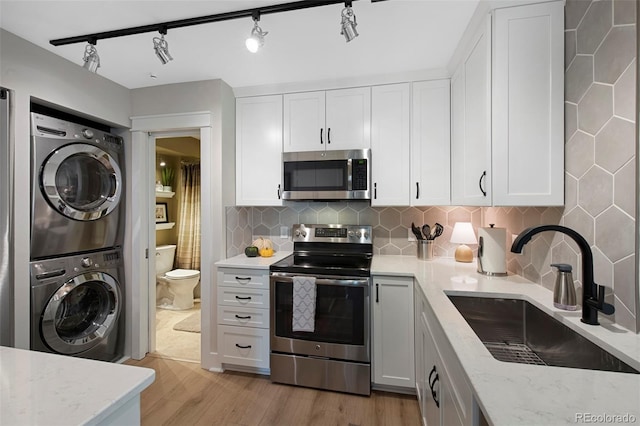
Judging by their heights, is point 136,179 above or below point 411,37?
below

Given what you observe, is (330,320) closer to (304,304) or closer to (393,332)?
(304,304)

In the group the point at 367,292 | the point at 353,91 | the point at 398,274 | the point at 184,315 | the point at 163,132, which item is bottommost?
the point at 184,315

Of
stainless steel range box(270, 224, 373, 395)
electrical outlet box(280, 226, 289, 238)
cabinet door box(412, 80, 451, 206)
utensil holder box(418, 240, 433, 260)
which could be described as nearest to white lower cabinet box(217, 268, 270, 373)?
stainless steel range box(270, 224, 373, 395)

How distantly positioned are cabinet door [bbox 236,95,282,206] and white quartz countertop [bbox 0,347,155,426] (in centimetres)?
179

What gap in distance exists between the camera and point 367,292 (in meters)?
1.91

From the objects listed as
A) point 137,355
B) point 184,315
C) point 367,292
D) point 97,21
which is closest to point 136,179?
point 97,21

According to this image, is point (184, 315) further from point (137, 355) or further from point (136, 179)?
point (136, 179)

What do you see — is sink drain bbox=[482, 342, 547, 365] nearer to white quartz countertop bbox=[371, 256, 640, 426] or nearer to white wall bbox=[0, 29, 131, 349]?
white quartz countertop bbox=[371, 256, 640, 426]

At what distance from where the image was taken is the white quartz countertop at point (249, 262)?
2.15 metres

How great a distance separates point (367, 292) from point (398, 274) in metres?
0.25

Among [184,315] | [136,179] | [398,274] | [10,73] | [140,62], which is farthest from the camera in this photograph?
[184,315]

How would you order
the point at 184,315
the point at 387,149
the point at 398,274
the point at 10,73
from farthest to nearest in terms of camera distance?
A: the point at 184,315
the point at 387,149
the point at 398,274
the point at 10,73

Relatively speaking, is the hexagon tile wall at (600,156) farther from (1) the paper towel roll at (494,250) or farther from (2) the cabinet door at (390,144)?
(2) the cabinet door at (390,144)

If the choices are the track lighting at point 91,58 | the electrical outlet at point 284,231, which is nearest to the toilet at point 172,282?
the electrical outlet at point 284,231
